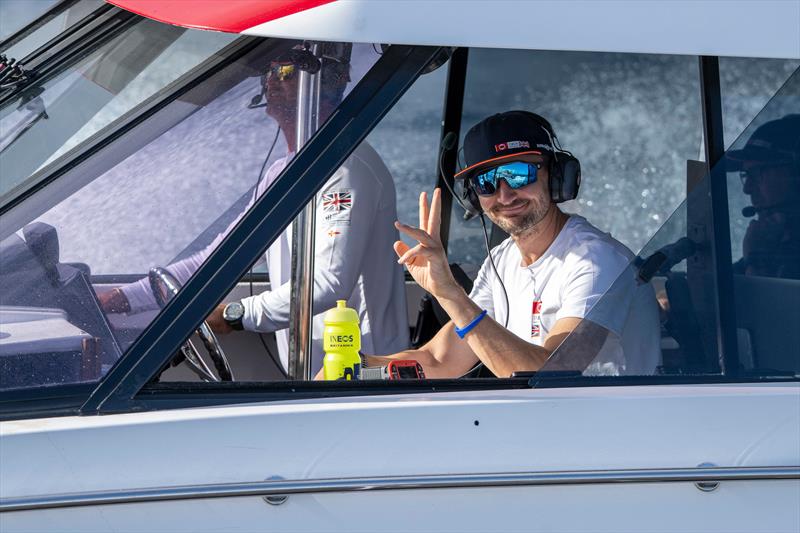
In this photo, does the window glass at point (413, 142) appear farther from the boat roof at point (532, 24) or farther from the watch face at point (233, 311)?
the boat roof at point (532, 24)

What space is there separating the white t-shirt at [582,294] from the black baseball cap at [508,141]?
258 mm

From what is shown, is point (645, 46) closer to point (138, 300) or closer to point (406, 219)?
point (138, 300)

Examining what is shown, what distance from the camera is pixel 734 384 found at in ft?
6.03

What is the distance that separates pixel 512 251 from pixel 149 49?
4.15 feet

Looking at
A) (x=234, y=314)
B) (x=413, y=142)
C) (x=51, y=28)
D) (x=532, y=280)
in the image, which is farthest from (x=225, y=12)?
(x=413, y=142)

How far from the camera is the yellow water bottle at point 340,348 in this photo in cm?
208

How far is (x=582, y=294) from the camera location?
2303 mm

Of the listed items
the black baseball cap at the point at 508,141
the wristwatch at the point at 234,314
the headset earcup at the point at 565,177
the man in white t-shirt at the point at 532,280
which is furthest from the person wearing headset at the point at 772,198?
the wristwatch at the point at 234,314

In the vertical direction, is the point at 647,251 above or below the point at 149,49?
below

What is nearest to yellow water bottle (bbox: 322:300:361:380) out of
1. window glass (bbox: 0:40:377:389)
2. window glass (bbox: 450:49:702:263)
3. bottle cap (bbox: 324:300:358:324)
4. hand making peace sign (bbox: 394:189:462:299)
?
bottle cap (bbox: 324:300:358:324)

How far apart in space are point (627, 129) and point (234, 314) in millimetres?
1207

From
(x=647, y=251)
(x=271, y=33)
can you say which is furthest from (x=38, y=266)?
(x=647, y=251)

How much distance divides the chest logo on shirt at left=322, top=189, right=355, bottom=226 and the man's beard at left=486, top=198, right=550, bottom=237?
393 mm

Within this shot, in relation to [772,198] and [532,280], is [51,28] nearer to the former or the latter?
[532,280]
